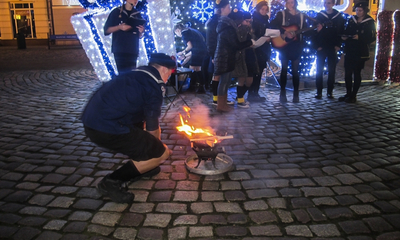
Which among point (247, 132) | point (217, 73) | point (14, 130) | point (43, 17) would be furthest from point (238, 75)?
point (43, 17)

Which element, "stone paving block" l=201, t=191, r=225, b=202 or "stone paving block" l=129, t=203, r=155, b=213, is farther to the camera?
"stone paving block" l=201, t=191, r=225, b=202

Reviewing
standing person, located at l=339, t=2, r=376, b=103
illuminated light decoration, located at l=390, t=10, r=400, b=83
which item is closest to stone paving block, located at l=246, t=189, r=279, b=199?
standing person, located at l=339, t=2, r=376, b=103

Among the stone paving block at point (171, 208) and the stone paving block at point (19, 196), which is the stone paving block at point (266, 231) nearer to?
the stone paving block at point (171, 208)

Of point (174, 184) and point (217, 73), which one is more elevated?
point (217, 73)

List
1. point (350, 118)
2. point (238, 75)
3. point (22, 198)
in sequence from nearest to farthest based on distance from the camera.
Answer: point (22, 198)
point (350, 118)
point (238, 75)

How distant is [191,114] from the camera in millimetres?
6910

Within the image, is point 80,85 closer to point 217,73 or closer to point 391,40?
point 217,73

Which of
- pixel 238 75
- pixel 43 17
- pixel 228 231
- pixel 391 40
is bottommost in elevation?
pixel 228 231

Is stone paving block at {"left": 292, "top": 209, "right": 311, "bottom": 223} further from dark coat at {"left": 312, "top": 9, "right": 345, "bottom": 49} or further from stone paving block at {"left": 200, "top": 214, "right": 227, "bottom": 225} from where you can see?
dark coat at {"left": 312, "top": 9, "right": 345, "bottom": 49}

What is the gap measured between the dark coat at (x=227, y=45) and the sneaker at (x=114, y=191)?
12.6ft

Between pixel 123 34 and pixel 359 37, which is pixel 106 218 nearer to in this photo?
pixel 123 34

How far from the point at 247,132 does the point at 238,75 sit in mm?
1787

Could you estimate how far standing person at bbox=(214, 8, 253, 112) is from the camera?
6.53 meters

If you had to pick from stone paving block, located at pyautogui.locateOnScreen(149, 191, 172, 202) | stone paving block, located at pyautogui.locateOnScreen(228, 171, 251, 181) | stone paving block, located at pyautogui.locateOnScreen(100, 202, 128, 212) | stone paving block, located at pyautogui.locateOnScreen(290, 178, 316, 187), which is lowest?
stone paving block, located at pyautogui.locateOnScreen(100, 202, 128, 212)
